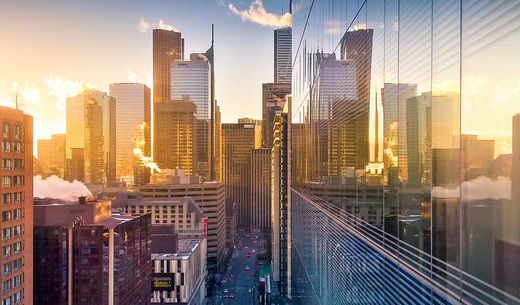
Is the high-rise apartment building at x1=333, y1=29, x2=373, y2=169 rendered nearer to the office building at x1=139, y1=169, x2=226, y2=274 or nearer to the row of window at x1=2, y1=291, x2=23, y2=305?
the row of window at x1=2, y1=291, x2=23, y2=305

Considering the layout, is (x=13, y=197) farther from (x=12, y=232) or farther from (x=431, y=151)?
(x=431, y=151)

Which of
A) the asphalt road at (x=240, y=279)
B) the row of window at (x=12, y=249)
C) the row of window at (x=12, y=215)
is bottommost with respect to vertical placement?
the asphalt road at (x=240, y=279)

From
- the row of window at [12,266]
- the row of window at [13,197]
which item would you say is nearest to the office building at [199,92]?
the row of window at [13,197]

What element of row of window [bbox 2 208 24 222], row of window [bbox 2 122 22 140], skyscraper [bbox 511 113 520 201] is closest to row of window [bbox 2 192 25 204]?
row of window [bbox 2 208 24 222]

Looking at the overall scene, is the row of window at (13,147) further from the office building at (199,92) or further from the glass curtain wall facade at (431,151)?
the office building at (199,92)

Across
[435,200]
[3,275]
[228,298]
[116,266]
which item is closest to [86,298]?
[116,266]
